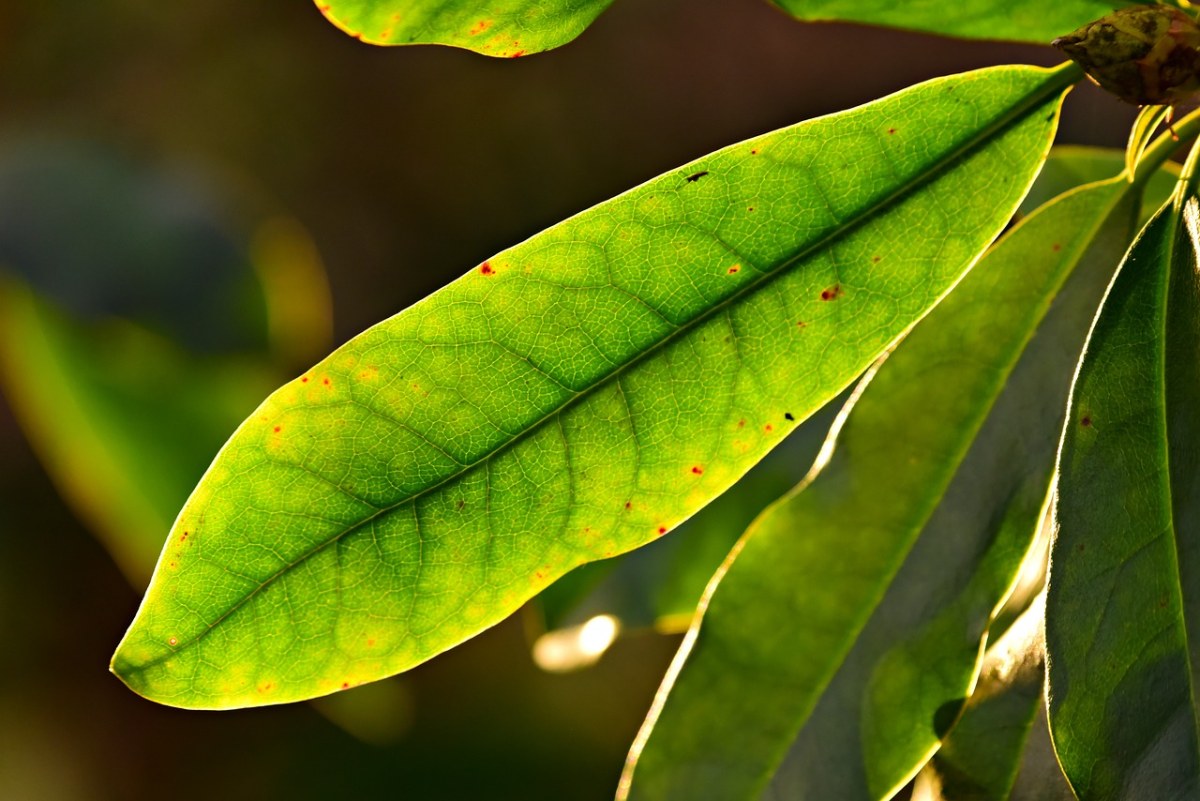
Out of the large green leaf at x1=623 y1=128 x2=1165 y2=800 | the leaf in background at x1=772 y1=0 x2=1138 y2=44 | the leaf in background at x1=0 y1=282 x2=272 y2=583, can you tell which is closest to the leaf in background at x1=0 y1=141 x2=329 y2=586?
the leaf in background at x1=0 y1=282 x2=272 y2=583

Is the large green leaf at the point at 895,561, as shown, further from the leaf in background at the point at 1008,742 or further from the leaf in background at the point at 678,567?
the leaf in background at the point at 678,567

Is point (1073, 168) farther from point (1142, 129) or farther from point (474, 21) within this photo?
point (474, 21)

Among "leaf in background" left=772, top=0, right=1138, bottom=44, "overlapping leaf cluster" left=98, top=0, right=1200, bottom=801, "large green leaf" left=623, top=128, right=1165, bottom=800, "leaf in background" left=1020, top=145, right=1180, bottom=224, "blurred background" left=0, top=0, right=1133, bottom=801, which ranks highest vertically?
"leaf in background" left=772, top=0, right=1138, bottom=44

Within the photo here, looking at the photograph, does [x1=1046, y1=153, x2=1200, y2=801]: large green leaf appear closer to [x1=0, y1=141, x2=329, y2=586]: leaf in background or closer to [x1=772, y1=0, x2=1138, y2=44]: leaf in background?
[x1=772, y1=0, x2=1138, y2=44]: leaf in background

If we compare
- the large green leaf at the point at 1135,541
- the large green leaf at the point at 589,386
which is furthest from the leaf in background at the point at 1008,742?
the large green leaf at the point at 589,386

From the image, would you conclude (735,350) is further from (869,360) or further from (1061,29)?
(1061,29)

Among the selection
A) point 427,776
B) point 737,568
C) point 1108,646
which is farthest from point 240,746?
point 1108,646
